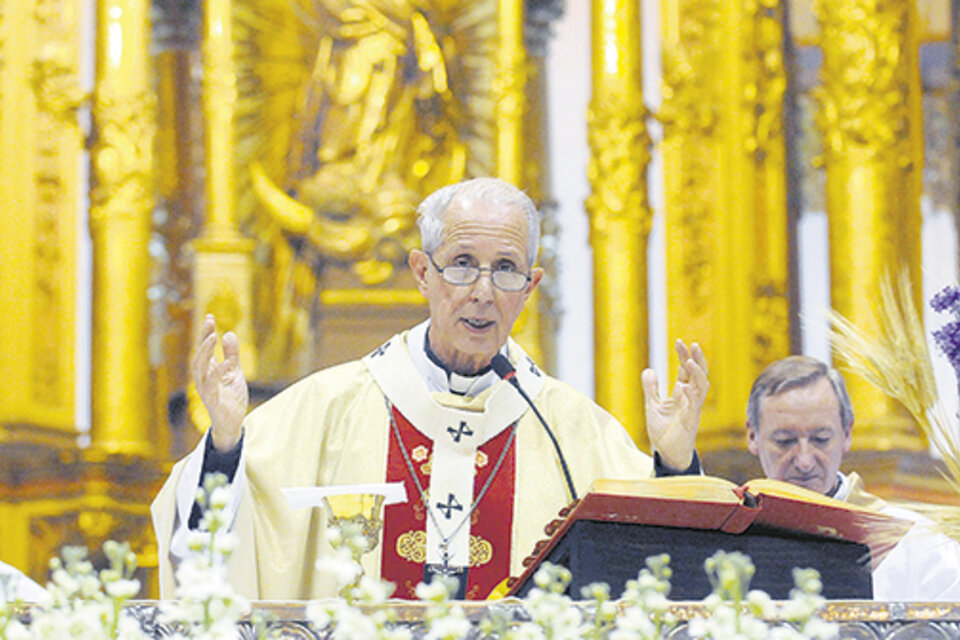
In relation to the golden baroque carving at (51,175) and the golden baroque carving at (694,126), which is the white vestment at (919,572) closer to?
the golden baroque carving at (694,126)

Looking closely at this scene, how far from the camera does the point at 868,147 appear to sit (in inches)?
282

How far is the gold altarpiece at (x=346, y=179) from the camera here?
7.17 metres

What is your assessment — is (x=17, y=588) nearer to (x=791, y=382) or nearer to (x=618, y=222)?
(x=791, y=382)

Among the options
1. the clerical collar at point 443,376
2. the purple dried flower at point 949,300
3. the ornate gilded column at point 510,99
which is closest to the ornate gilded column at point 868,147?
the ornate gilded column at point 510,99

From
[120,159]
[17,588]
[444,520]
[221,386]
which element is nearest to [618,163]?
[120,159]

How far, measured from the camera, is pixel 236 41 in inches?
297

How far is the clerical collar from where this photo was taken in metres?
3.79

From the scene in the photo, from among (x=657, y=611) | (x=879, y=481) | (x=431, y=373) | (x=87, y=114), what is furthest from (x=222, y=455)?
(x=87, y=114)

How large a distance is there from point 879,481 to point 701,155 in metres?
1.74

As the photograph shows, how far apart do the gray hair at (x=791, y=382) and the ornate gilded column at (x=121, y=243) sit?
365 centimetres

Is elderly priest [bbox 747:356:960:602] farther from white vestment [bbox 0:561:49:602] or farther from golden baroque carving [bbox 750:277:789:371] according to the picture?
Result: golden baroque carving [bbox 750:277:789:371]

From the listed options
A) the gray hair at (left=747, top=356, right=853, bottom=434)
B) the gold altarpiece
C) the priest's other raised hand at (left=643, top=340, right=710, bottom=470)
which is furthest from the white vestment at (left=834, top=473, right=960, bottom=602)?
the gold altarpiece

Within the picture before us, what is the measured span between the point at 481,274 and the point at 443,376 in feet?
1.17

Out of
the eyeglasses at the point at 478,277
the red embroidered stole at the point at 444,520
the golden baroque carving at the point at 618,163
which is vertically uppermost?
the golden baroque carving at the point at 618,163
